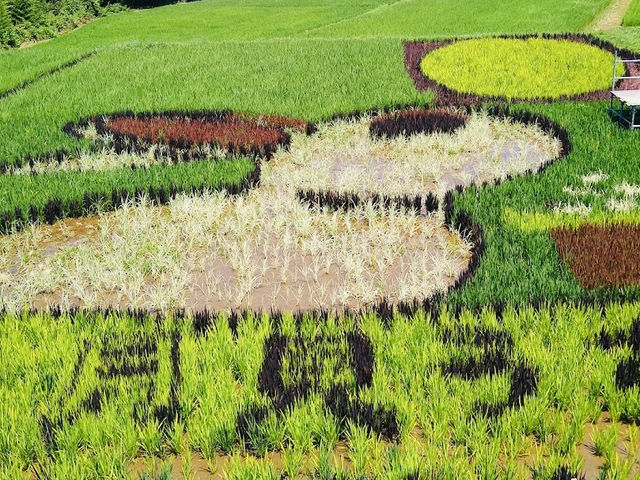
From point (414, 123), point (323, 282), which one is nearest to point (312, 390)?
point (323, 282)

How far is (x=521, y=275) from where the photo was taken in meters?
4.74

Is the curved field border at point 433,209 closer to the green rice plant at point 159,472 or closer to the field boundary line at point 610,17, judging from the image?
the green rice plant at point 159,472

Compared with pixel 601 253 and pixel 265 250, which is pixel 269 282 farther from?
pixel 601 253

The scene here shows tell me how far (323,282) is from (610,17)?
19985 millimetres

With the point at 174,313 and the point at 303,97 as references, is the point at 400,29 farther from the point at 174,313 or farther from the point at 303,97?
the point at 174,313

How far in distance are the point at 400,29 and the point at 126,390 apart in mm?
21104

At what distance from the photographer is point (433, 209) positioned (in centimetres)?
673

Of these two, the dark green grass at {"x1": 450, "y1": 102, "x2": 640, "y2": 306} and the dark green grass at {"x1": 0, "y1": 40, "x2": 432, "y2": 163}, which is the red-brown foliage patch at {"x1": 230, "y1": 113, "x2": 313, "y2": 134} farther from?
the dark green grass at {"x1": 450, "y1": 102, "x2": 640, "y2": 306}

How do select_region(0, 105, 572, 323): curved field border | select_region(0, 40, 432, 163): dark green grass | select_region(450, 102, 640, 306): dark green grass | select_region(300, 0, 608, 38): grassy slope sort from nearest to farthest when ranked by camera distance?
select_region(0, 105, 572, 323): curved field border
select_region(450, 102, 640, 306): dark green grass
select_region(0, 40, 432, 163): dark green grass
select_region(300, 0, 608, 38): grassy slope

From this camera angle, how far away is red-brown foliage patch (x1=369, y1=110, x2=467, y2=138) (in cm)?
975

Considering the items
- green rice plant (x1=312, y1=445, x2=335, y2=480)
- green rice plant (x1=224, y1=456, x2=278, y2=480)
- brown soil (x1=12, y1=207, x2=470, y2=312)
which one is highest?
green rice plant (x1=224, y1=456, x2=278, y2=480)

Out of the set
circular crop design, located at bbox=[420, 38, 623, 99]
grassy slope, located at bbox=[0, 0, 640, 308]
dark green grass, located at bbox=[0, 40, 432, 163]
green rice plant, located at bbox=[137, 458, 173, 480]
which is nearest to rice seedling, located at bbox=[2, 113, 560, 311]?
grassy slope, located at bbox=[0, 0, 640, 308]

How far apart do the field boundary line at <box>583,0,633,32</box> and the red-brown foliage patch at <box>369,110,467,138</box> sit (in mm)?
11005

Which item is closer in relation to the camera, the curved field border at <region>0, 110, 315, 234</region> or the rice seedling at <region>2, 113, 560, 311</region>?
the rice seedling at <region>2, 113, 560, 311</region>
